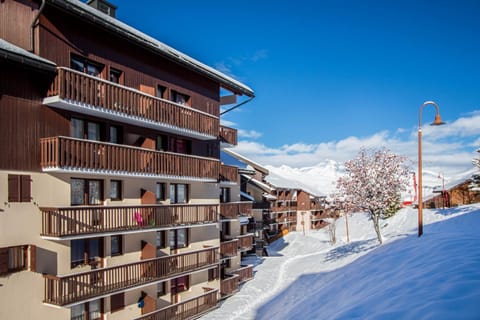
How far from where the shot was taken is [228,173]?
21.2m

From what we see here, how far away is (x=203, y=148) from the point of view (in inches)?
764

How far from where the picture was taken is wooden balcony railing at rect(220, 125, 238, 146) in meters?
20.6

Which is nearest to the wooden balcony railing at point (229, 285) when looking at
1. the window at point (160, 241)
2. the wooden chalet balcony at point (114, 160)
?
the window at point (160, 241)

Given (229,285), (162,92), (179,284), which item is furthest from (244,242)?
(162,92)

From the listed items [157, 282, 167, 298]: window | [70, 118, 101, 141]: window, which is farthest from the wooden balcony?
[157, 282, 167, 298]: window

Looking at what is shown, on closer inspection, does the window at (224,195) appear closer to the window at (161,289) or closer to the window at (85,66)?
the window at (161,289)

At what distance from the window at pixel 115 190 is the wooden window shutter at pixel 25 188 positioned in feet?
11.2

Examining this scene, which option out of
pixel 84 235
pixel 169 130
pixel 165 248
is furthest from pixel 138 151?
pixel 165 248

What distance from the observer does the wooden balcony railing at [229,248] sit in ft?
69.1

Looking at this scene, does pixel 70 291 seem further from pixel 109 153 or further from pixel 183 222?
pixel 183 222

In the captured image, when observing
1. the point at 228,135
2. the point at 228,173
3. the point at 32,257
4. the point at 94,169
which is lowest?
the point at 32,257

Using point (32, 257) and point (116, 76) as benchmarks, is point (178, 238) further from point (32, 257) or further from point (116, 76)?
point (116, 76)

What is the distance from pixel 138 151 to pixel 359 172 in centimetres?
1865

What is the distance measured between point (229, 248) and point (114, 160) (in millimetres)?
11120
